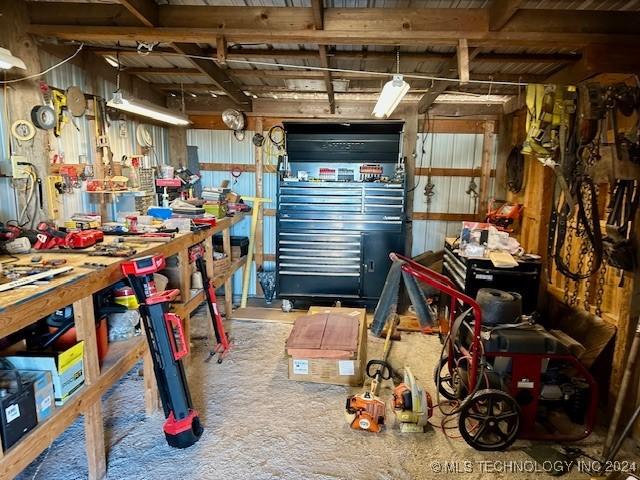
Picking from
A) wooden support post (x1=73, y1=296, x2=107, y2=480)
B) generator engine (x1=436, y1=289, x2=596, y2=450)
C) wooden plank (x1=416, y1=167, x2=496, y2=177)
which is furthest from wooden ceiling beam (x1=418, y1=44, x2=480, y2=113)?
wooden support post (x1=73, y1=296, x2=107, y2=480)

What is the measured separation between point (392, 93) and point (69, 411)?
2.51 meters

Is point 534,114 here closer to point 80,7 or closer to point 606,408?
point 606,408

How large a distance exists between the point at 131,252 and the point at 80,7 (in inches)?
57.5

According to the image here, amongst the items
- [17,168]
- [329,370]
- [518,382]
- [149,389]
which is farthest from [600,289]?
[17,168]

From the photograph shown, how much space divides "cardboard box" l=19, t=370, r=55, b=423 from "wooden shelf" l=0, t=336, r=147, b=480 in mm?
30

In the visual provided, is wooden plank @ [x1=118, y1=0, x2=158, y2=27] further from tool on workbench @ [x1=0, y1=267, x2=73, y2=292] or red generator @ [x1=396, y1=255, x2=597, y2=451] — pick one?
red generator @ [x1=396, y1=255, x2=597, y2=451]

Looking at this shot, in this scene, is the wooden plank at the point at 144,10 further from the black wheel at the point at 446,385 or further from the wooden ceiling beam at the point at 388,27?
the black wheel at the point at 446,385

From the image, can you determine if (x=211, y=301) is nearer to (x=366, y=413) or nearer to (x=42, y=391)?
(x=366, y=413)

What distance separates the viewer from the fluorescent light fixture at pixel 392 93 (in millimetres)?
2346

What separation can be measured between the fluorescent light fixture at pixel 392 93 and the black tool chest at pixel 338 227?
942 millimetres

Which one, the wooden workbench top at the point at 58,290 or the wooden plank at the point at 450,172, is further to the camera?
the wooden plank at the point at 450,172

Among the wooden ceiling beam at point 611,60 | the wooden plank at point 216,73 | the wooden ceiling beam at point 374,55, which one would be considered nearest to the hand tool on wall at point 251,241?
the wooden plank at point 216,73

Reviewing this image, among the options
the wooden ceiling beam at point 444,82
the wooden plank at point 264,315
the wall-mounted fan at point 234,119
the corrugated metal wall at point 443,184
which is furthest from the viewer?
the corrugated metal wall at point 443,184

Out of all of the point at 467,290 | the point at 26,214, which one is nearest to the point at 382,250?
the point at 467,290
